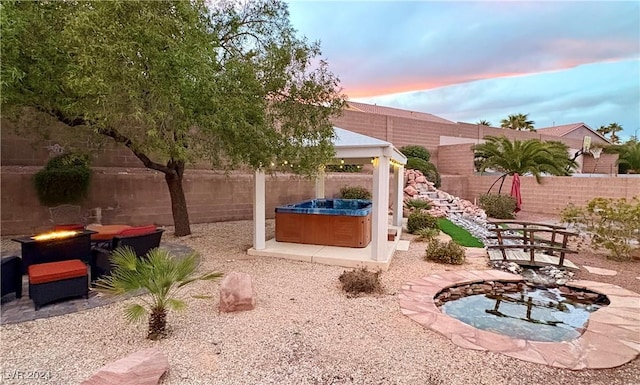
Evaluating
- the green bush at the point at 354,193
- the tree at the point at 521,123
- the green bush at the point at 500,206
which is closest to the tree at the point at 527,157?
the green bush at the point at 500,206

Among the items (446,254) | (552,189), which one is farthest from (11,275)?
(552,189)

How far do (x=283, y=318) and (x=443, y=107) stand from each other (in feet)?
98.5

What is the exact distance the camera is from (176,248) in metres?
8.01

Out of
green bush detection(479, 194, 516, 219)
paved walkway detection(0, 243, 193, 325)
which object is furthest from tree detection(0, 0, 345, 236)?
green bush detection(479, 194, 516, 219)

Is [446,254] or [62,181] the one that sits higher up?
[62,181]

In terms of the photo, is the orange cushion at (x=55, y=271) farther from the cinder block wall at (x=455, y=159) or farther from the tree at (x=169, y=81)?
the cinder block wall at (x=455, y=159)

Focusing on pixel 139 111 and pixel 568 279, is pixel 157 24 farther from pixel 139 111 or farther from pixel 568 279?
pixel 568 279

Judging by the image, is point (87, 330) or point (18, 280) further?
point (18, 280)

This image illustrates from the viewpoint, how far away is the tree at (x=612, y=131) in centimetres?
3894

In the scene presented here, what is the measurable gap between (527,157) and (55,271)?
63.3 ft

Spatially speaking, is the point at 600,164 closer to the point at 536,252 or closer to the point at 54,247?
the point at 536,252

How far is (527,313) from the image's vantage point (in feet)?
16.8

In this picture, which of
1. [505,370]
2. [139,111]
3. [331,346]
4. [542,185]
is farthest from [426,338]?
[542,185]

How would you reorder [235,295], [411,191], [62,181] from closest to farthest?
[235,295], [62,181], [411,191]
